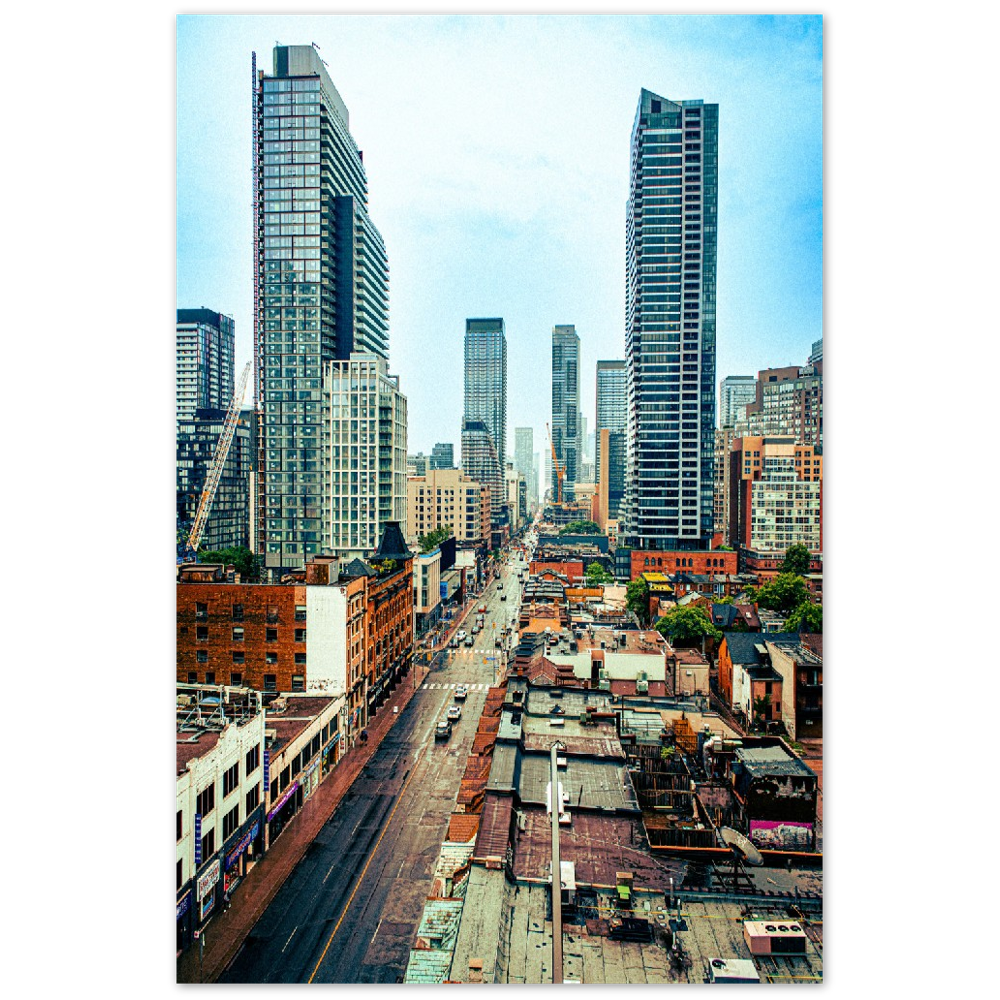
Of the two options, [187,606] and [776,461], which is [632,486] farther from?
[187,606]

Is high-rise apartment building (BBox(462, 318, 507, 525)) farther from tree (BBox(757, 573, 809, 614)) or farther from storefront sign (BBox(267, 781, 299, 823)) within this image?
storefront sign (BBox(267, 781, 299, 823))

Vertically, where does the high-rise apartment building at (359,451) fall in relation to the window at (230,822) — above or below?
above

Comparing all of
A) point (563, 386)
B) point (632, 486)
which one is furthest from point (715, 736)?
point (563, 386)

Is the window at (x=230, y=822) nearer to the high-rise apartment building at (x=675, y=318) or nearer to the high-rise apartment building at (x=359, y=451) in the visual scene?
the high-rise apartment building at (x=359, y=451)

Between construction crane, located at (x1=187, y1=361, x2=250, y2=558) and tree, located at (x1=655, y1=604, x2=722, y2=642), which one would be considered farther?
construction crane, located at (x1=187, y1=361, x2=250, y2=558)

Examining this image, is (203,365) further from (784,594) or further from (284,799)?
(784,594)

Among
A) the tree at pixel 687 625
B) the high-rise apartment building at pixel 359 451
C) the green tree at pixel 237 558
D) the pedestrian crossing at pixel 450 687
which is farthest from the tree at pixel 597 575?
the green tree at pixel 237 558

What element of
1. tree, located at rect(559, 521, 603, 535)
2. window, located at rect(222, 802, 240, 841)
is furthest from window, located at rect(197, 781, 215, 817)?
tree, located at rect(559, 521, 603, 535)
